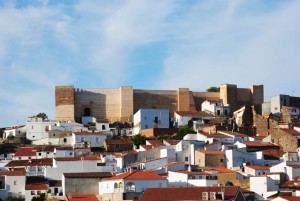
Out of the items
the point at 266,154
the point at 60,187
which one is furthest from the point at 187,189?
the point at 266,154

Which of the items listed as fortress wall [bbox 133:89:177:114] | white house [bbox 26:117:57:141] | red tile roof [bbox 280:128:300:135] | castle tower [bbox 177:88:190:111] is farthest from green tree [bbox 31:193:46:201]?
castle tower [bbox 177:88:190:111]

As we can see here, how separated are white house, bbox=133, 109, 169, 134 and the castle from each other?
4640 millimetres

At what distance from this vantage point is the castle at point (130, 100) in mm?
62062

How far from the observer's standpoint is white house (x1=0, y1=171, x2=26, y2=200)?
131 ft

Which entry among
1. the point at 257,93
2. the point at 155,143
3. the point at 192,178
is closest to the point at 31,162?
the point at 155,143

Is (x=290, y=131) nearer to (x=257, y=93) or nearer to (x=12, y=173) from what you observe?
(x=257, y=93)

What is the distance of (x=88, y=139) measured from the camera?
50906 mm

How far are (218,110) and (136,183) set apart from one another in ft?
84.2

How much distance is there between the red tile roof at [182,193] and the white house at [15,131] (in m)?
22.8

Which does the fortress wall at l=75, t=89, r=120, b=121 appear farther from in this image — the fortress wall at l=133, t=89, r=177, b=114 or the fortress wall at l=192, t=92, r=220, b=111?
the fortress wall at l=192, t=92, r=220, b=111

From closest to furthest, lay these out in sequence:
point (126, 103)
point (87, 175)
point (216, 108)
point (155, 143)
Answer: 1. point (87, 175)
2. point (155, 143)
3. point (216, 108)
4. point (126, 103)

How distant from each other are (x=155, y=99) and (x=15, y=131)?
14.9 meters

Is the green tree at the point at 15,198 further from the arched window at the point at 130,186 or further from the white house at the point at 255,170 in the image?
the white house at the point at 255,170

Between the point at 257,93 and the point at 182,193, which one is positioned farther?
the point at 257,93
